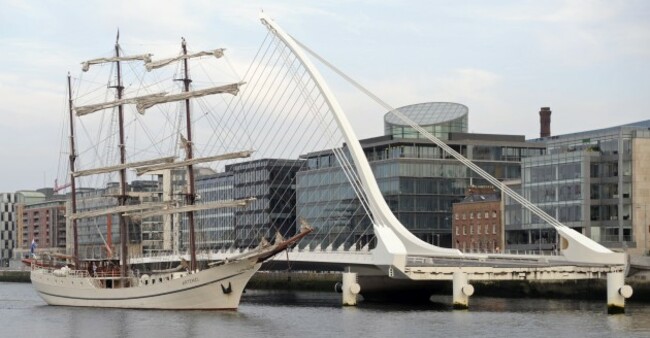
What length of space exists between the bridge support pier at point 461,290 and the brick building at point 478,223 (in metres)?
38.5

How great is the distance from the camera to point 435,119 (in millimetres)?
126438

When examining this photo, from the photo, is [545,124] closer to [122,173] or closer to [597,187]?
[597,187]

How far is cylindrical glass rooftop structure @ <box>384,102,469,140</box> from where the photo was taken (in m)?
126

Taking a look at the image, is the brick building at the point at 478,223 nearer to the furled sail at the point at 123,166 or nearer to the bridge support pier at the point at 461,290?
the furled sail at the point at 123,166

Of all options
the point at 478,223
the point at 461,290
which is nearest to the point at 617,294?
the point at 461,290

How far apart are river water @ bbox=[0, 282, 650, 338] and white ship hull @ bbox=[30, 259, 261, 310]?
1.25m

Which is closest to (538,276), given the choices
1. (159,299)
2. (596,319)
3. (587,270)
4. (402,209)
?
(587,270)

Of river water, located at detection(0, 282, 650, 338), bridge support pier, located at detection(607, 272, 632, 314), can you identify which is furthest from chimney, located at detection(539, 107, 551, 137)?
bridge support pier, located at detection(607, 272, 632, 314)

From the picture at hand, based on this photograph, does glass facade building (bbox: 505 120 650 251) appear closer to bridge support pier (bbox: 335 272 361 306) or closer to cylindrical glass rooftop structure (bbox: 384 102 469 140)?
cylindrical glass rooftop structure (bbox: 384 102 469 140)

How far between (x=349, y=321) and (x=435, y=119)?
64.8 metres

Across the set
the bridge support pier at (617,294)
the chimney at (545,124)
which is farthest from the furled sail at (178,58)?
the chimney at (545,124)

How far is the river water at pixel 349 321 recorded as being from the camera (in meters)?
56.8

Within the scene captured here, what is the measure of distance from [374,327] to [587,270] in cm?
1627

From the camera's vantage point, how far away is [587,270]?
70438 millimetres
